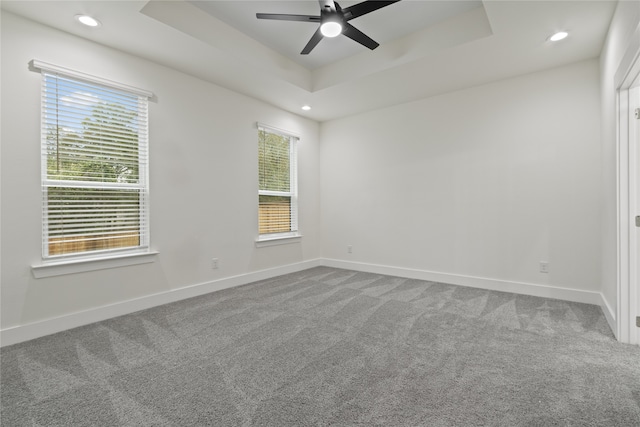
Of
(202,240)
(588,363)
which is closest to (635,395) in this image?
(588,363)

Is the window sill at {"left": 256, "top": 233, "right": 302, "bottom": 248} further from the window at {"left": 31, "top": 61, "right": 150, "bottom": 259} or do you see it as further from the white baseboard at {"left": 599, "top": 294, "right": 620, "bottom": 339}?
the white baseboard at {"left": 599, "top": 294, "right": 620, "bottom": 339}

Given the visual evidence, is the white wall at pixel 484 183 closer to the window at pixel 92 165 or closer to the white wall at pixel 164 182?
the white wall at pixel 164 182

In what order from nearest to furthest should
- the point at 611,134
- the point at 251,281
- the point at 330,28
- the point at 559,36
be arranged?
1. the point at 330,28
2. the point at 611,134
3. the point at 559,36
4. the point at 251,281

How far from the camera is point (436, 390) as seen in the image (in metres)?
1.77

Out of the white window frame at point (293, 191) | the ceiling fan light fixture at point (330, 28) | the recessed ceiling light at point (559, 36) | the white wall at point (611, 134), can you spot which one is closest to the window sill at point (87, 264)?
the white window frame at point (293, 191)

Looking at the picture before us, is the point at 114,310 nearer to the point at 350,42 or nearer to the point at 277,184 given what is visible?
the point at 277,184

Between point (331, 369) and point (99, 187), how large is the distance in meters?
2.77

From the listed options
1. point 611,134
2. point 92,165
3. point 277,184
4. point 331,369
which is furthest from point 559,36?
point 92,165

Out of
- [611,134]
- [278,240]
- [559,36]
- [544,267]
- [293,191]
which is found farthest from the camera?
[293,191]

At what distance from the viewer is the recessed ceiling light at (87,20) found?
8.24 ft

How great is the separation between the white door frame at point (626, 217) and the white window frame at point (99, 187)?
14.3 feet

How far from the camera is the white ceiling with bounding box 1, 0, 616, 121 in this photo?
2.52m

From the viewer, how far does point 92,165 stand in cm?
290

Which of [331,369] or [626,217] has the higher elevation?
[626,217]
